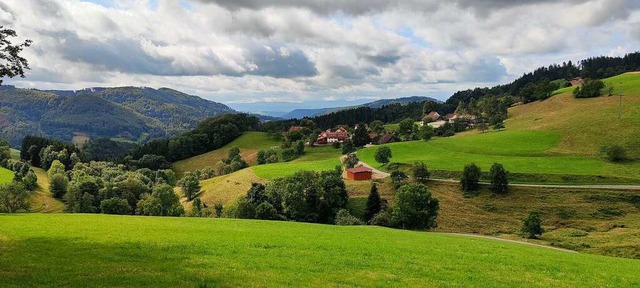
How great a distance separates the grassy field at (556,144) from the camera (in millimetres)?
100688

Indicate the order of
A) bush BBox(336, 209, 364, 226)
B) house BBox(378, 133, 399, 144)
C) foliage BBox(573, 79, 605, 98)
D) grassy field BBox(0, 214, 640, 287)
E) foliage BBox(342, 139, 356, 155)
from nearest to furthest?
grassy field BBox(0, 214, 640, 287)
bush BBox(336, 209, 364, 226)
foliage BBox(342, 139, 356, 155)
foliage BBox(573, 79, 605, 98)
house BBox(378, 133, 399, 144)

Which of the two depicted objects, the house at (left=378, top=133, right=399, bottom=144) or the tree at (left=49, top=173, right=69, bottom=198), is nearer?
the tree at (left=49, top=173, right=69, bottom=198)

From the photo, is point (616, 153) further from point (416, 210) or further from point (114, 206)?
point (114, 206)

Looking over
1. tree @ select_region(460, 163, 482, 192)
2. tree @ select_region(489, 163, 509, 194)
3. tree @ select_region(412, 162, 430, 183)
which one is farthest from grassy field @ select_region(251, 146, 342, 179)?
tree @ select_region(489, 163, 509, 194)

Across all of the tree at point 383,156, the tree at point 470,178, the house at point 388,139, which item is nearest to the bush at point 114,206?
the tree at point 383,156

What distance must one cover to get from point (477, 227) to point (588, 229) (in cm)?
1793

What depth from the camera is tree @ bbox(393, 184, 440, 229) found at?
76438 millimetres

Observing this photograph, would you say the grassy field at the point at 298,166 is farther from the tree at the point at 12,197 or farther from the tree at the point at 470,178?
the tree at the point at 12,197

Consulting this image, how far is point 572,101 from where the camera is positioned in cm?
17088

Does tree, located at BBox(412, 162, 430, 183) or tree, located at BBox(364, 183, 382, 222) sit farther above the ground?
tree, located at BBox(412, 162, 430, 183)

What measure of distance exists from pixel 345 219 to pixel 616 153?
232ft

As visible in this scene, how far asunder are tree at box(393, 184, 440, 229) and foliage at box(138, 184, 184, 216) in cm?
4681

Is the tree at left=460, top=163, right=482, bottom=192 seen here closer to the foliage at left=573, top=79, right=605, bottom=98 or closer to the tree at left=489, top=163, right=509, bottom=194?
the tree at left=489, top=163, right=509, bottom=194

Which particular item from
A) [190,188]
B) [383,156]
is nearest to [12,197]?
[190,188]
